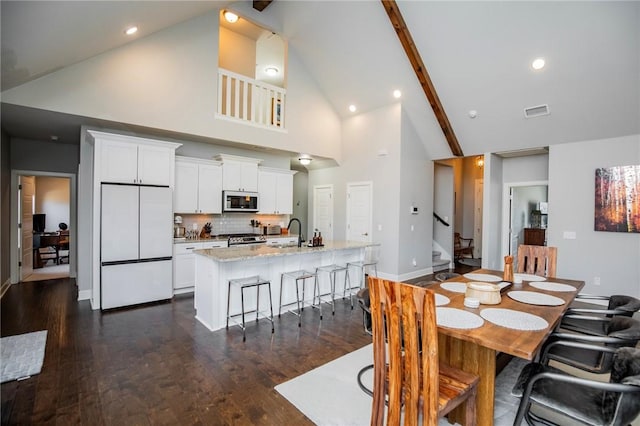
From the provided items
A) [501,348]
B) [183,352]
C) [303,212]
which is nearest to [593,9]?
[501,348]

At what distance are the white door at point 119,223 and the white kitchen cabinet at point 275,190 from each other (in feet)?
8.78

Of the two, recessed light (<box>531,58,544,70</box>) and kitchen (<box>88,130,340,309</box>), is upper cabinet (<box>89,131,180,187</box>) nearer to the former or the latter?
kitchen (<box>88,130,340,309</box>)

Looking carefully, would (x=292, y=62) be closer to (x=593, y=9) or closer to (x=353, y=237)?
(x=353, y=237)

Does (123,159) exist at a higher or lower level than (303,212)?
higher

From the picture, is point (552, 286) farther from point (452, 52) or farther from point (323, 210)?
point (323, 210)

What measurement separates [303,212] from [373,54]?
16.3 ft

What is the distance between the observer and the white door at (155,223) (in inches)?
186

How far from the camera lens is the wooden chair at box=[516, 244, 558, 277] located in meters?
3.56

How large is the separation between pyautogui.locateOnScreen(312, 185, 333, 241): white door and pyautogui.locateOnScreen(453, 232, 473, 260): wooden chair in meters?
3.71

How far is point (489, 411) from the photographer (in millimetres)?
1957

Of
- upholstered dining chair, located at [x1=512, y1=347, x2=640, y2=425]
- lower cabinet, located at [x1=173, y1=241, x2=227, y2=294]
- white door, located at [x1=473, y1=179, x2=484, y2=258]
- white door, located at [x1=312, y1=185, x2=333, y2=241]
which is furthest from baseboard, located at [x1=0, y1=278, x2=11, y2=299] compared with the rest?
white door, located at [x1=473, y1=179, x2=484, y2=258]

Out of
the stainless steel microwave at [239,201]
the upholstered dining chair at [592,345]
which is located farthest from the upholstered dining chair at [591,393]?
the stainless steel microwave at [239,201]

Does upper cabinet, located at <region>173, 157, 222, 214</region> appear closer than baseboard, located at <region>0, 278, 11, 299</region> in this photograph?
No

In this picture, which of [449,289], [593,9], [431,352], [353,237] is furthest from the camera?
[353,237]
